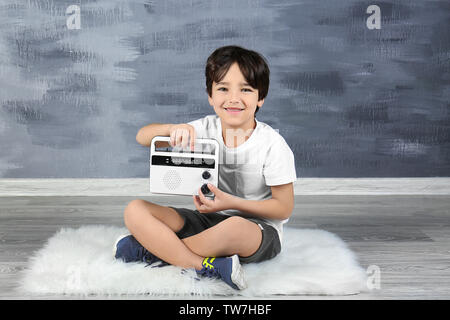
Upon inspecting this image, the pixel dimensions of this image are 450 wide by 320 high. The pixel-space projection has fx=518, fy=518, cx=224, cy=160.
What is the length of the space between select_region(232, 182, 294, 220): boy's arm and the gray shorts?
0.03 m

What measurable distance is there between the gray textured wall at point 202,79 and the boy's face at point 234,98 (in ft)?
2.66

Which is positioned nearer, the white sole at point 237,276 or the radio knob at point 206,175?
the white sole at point 237,276

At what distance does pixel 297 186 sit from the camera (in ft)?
7.18

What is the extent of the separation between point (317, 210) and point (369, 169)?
1.28 feet

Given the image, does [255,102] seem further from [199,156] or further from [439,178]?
[439,178]

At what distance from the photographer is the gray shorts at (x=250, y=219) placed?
1.28 m

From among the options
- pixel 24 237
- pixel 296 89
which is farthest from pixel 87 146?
pixel 296 89

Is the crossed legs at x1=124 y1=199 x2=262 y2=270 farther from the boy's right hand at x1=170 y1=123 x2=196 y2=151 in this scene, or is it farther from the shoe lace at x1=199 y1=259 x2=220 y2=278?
the boy's right hand at x1=170 y1=123 x2=196 y2=151

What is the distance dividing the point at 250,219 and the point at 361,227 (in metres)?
0.55

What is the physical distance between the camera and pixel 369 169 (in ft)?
7.18

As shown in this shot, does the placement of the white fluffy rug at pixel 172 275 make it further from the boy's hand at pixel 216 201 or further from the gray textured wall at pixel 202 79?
the gray textured wall at pixel 202 79

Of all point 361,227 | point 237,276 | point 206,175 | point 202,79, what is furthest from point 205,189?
point 202,79

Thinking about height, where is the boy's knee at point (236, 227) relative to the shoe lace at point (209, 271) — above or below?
above

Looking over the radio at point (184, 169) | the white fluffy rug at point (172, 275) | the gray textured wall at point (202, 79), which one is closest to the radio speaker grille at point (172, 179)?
the radio at point (184, 169)
